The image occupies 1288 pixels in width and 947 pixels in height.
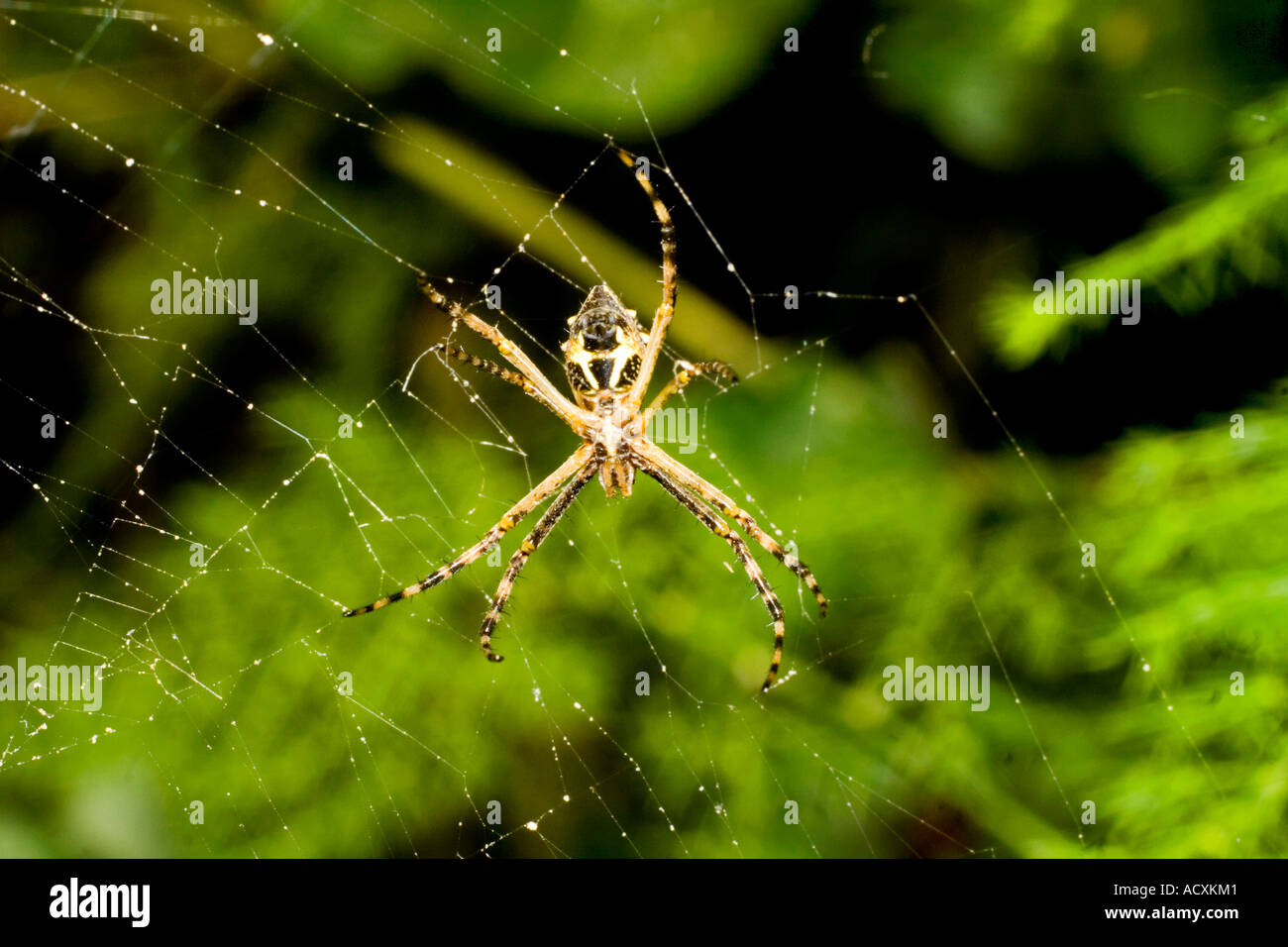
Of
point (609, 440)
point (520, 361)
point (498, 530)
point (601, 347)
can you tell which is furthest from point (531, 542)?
point (601, 347)

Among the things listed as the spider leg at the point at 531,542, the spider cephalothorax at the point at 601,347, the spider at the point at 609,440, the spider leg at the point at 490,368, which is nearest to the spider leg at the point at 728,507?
the spider at the point at 609,440

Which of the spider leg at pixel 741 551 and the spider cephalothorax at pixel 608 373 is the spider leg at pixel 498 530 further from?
the spider leg at pixel 741 551

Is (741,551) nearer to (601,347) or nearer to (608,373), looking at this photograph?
(608,373)

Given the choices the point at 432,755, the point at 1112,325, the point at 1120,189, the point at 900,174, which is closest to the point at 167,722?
the point at 432,755

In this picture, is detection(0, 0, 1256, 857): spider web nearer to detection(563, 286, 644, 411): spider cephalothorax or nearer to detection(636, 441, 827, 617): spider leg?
detection(636, 441, 827, 617): spider leg

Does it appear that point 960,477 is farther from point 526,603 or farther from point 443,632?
point 443,632

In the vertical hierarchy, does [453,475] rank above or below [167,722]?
above
